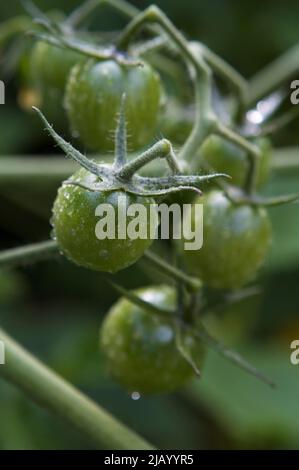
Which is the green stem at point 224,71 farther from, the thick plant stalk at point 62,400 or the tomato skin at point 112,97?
the thick plant stalk at point 62,400

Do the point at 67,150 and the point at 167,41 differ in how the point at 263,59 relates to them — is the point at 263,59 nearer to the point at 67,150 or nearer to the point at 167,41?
the point at 167,41

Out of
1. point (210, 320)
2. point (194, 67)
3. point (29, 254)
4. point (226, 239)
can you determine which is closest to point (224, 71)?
point (194, 67)

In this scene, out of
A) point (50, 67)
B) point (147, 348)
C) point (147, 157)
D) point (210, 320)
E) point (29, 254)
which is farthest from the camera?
point (210, 320)

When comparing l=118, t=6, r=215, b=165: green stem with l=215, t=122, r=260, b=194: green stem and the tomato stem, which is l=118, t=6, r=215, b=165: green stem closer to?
→ l=215, t=122, r=260, b=194: green stem

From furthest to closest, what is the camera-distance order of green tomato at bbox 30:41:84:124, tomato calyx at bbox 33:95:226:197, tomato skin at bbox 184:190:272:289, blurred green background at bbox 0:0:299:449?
blurred green background at bbox 0:0:299:449, green tomato at bbox 30:41:84:124, tomato skin at bbox 184:190:272:289, tomato calyx at bbox 33:95:226:197

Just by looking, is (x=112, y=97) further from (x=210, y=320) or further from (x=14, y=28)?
(x=210, y=320)

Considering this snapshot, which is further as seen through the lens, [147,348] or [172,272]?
[147,348]

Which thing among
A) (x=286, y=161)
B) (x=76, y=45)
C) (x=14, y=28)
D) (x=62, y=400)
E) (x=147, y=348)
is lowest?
(x=62, y=400)

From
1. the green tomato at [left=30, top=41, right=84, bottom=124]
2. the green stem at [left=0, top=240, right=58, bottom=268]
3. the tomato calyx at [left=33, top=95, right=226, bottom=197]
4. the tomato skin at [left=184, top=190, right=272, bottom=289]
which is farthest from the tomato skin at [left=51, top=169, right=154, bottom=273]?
the green tomato at [left=30, top=41, right=84, bottom=124]
